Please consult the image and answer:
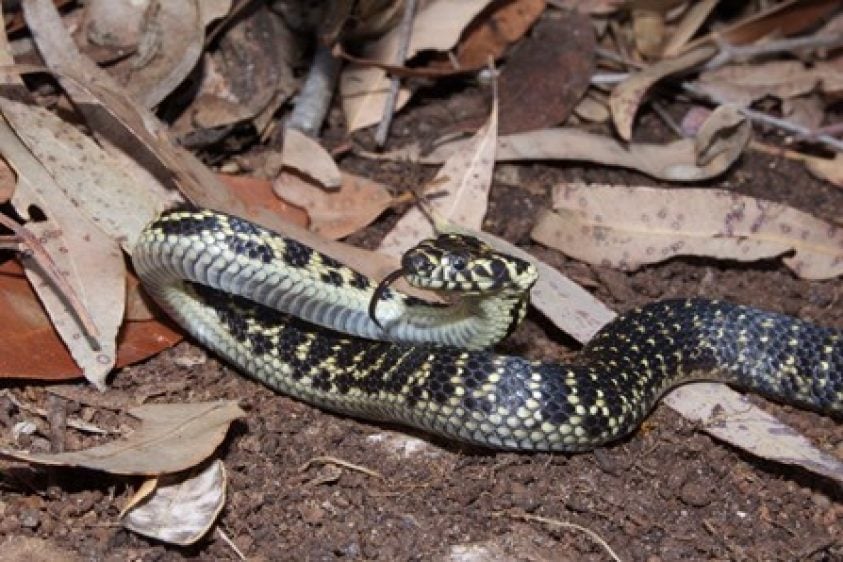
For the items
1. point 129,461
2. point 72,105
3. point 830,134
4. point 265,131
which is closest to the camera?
point 129,461

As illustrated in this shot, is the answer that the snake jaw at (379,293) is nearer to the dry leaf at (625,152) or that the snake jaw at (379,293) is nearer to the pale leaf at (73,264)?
the pale leaf at (73,264)

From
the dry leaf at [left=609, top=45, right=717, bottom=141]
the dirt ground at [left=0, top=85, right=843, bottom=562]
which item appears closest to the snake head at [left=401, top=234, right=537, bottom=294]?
the dirt ground at [left=0, top=85, right=843, bottom=562]

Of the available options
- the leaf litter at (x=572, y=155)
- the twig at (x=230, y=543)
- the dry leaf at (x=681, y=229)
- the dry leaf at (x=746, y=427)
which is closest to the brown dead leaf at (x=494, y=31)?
the leaf litter at (x=572, y=155)

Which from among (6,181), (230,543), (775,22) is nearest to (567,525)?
(230,543)

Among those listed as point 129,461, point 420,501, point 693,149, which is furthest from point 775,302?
point 129,461

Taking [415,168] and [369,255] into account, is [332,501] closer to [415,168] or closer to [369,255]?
[369,255]
